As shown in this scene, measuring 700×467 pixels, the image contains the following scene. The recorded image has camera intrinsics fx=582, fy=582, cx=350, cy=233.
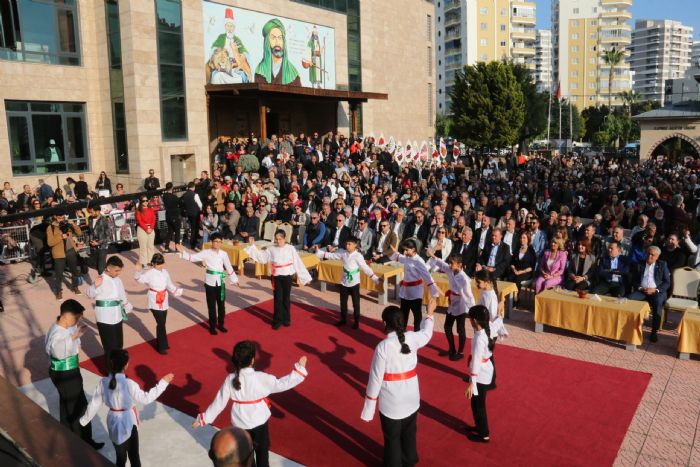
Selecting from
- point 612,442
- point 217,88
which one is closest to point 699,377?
point 612,442

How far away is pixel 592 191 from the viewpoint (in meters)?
19.0

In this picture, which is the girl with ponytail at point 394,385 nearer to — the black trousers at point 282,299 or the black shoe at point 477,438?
the black shoe at point 477,438

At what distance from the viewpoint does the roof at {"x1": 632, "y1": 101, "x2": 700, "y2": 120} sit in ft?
141

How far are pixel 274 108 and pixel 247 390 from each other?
29.1m

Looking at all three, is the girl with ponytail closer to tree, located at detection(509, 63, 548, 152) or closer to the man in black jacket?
the man in black jacket

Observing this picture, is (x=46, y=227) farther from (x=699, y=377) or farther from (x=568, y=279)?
(x=699, y=377)

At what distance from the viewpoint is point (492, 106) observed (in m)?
44.9

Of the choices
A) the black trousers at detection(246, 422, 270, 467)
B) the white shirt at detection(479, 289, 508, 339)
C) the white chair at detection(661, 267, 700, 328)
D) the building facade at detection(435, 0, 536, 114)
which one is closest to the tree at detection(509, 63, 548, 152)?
the white chair at detection(661, 267, 700, 328)

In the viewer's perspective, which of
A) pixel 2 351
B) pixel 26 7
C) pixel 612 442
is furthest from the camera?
pixel 26 7

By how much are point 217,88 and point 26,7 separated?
7.74m

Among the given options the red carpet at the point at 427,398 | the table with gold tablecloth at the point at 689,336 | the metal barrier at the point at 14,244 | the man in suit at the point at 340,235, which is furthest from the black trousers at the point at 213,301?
the metal barrier at the point at 14,244

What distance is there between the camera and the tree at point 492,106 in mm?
44656

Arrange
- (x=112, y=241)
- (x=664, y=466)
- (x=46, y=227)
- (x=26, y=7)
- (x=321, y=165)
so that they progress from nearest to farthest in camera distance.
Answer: (x=664, y=466), (x=46, y=227), (x=112, y=241), (x=26, y=7), (x=321, y=165)

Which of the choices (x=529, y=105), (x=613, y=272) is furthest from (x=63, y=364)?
(x=529, y=105)
